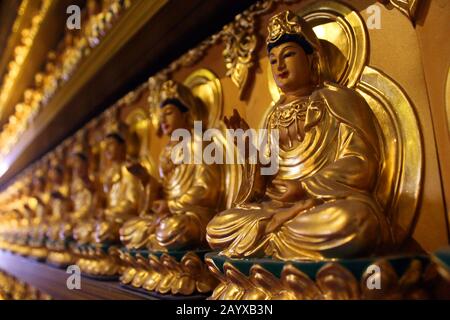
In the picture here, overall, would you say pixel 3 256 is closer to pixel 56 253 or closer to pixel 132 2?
pixel 56 253

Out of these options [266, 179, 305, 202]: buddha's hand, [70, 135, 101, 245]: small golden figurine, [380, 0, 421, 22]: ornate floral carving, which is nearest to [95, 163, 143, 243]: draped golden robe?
[70, 135, 101, 245]: small golden figurine

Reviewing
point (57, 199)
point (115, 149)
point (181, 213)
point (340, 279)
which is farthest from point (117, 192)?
point (340, 279)

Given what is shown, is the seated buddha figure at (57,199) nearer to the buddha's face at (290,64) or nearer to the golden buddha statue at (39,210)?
the golden buddha statue at (39,210)

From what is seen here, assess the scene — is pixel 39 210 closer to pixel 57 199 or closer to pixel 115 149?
pixel 57 199

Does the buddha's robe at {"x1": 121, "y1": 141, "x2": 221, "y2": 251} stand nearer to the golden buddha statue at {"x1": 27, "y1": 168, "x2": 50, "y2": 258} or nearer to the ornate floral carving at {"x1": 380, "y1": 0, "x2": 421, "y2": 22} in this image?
the ornate floral carving at {"x1": 380, "y1": 0, "x2": 421, "y2": 22}

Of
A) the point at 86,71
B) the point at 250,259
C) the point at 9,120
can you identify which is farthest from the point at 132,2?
the point at 9,120

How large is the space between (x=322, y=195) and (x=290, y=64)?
458mm

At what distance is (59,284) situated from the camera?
79.2 inches

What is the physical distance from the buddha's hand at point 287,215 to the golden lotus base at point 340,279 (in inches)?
4.1

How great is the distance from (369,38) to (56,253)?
7.69 ft

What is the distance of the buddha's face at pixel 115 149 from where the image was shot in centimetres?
221

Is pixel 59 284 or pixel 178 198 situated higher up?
pixel 178 198

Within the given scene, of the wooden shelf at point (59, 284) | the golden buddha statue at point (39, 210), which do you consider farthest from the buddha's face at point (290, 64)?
the golden buddha statue at point (39, 210)

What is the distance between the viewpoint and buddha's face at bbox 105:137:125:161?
2.21m
